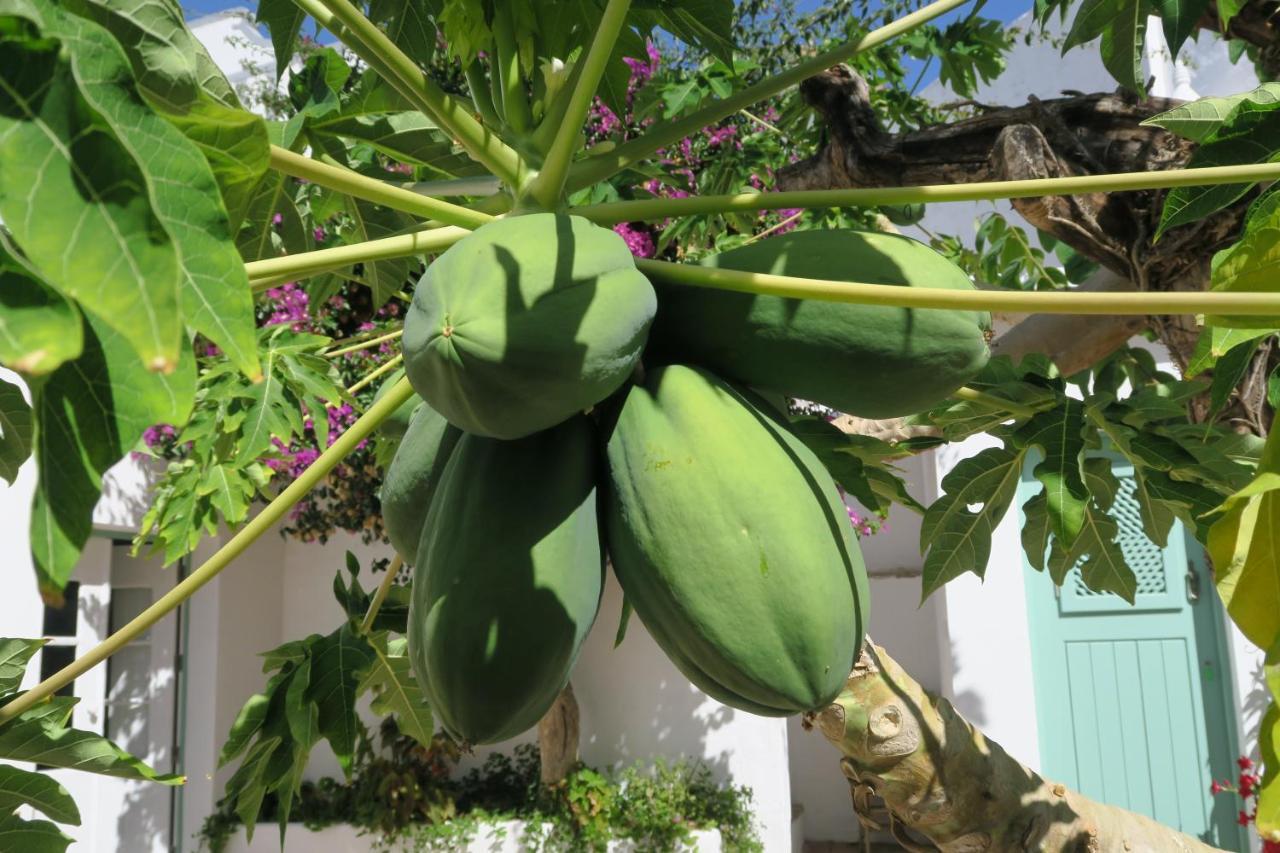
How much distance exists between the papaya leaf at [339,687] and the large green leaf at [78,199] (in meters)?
0.78

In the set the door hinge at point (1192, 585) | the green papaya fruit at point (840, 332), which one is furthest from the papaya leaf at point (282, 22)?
the door hinge at point (1192, 585)

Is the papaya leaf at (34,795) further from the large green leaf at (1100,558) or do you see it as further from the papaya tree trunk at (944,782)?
the large green leaf at (1100,558)

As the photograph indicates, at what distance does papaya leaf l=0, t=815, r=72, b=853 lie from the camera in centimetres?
95

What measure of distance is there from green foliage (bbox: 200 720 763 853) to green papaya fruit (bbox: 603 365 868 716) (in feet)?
14.3

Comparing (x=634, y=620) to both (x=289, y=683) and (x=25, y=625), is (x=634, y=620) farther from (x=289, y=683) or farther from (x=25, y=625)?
(x=289, y=683)

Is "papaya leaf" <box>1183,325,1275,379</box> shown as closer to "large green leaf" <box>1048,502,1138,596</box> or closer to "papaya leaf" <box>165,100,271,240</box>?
"large green leaf" <box>1048,502,1138,596</box>

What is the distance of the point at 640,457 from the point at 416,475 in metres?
0.24

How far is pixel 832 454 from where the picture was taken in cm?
92

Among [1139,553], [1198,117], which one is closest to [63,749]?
[1198,117]

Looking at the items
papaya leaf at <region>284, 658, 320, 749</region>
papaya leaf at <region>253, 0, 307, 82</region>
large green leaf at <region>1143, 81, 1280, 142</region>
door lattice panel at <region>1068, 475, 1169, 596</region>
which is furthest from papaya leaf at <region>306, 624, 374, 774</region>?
door lattice panel at <region>1068, 475, 1169, 596</region>

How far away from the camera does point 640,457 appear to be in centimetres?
69

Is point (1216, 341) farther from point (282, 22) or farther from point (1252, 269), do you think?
point (282, 22)

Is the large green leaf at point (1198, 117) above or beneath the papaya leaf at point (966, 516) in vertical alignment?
above

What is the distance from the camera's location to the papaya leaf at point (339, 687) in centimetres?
110
